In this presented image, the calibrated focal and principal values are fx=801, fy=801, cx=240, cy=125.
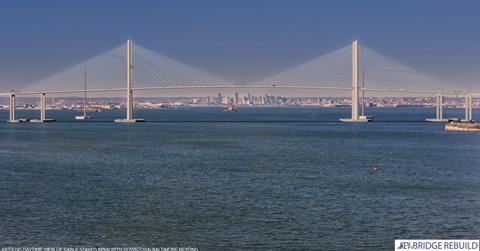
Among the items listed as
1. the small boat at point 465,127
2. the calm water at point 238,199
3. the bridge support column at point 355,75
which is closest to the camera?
the calm water at point 238,199

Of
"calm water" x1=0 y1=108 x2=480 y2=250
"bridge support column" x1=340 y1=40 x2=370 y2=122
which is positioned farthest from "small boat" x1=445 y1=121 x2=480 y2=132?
"calm water" x1=0 y1=108 x2=480 y2=250

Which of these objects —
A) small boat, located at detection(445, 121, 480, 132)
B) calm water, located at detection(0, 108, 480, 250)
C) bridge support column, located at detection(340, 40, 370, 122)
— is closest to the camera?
calm water, located at detection(0, 108, 480, 250)

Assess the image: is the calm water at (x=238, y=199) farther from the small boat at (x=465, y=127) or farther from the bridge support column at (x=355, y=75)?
the bridge support column at (x=355, y=75)

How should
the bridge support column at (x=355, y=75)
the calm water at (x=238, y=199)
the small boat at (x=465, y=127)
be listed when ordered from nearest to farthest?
the calm water at (x=238, y=199) → the small boat at (x=465, y=127) → the bridge support column at (x=355, y=75)

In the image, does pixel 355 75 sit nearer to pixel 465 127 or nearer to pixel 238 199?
pixel 465 127

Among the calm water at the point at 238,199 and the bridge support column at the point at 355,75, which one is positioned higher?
A: the bridge support column at the point at 355,75

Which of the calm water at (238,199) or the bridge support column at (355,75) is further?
the bridge support column at (355,75)

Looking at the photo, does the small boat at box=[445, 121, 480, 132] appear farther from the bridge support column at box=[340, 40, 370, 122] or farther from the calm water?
the calm water

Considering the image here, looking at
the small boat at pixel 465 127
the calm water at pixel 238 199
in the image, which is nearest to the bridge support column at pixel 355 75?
the small boat at pixel 465 127

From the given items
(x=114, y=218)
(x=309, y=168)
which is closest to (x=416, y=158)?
(x=309, y=168)
